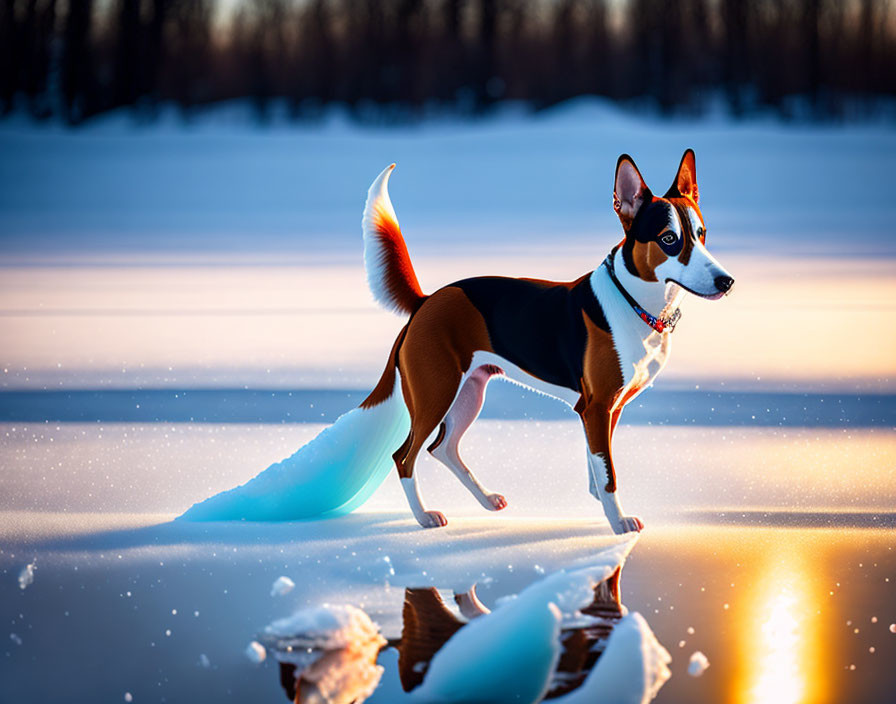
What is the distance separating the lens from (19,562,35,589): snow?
326cm

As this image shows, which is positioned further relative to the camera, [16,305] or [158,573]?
[16,305]

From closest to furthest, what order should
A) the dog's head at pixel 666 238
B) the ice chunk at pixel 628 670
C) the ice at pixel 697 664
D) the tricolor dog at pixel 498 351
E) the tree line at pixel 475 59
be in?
the ice chunk at pixel 628 670 → the ice at pixel 697 664 → the dog's head at pixel 666 238 → the tricolor dog at pixel 498 351 → the tree line at pixel 475 59

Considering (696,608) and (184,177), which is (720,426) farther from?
(184,177)

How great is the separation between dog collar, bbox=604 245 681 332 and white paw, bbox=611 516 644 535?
0.52 m

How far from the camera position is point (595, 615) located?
118 inches

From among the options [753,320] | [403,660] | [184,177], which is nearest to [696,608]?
[403,660]

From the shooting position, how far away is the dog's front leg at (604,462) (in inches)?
136

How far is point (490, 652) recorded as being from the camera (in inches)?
105

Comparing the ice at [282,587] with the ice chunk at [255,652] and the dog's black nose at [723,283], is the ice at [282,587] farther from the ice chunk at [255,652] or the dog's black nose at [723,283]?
the dog's black nose at [723,283]

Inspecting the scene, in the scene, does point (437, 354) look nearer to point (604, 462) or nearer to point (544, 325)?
point (544, 325)

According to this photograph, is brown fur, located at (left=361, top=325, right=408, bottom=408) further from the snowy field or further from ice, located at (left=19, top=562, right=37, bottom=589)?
ice, located at (left=19, top=562, right=37, bottom=589)

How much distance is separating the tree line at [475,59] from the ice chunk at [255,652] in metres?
15.7

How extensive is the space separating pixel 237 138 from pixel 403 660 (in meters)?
15.4

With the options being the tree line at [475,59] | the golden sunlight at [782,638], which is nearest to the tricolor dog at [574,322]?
the golden sunlight at [782,638]
